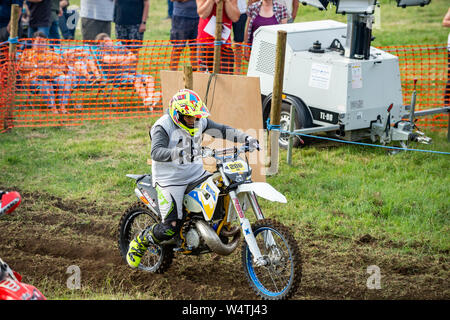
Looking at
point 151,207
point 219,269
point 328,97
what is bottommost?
point 219,269

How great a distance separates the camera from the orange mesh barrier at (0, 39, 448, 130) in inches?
467

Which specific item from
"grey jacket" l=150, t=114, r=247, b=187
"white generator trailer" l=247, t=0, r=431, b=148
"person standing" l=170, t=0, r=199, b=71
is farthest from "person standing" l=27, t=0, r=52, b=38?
"grey jacket" l=150, t=114, r=247, b=187

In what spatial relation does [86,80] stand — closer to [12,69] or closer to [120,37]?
[12,69]

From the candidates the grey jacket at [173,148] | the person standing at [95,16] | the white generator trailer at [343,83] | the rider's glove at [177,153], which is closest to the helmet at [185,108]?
the grey jacket at [173,148]

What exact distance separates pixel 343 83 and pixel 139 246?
464cm

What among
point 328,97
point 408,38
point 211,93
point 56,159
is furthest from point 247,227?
point 408,38

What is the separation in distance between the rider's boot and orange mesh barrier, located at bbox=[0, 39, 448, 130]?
222 inches

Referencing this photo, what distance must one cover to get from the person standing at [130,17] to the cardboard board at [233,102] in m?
5.25

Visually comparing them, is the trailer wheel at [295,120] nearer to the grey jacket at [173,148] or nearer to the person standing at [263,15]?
the person standing at [263,15]

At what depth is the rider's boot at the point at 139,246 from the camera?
6348 mm

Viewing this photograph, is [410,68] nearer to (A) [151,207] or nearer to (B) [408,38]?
(B) [408,38]

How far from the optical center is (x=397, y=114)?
10.2 m

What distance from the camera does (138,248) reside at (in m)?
6.42

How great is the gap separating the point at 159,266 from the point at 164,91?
11.3 feet
